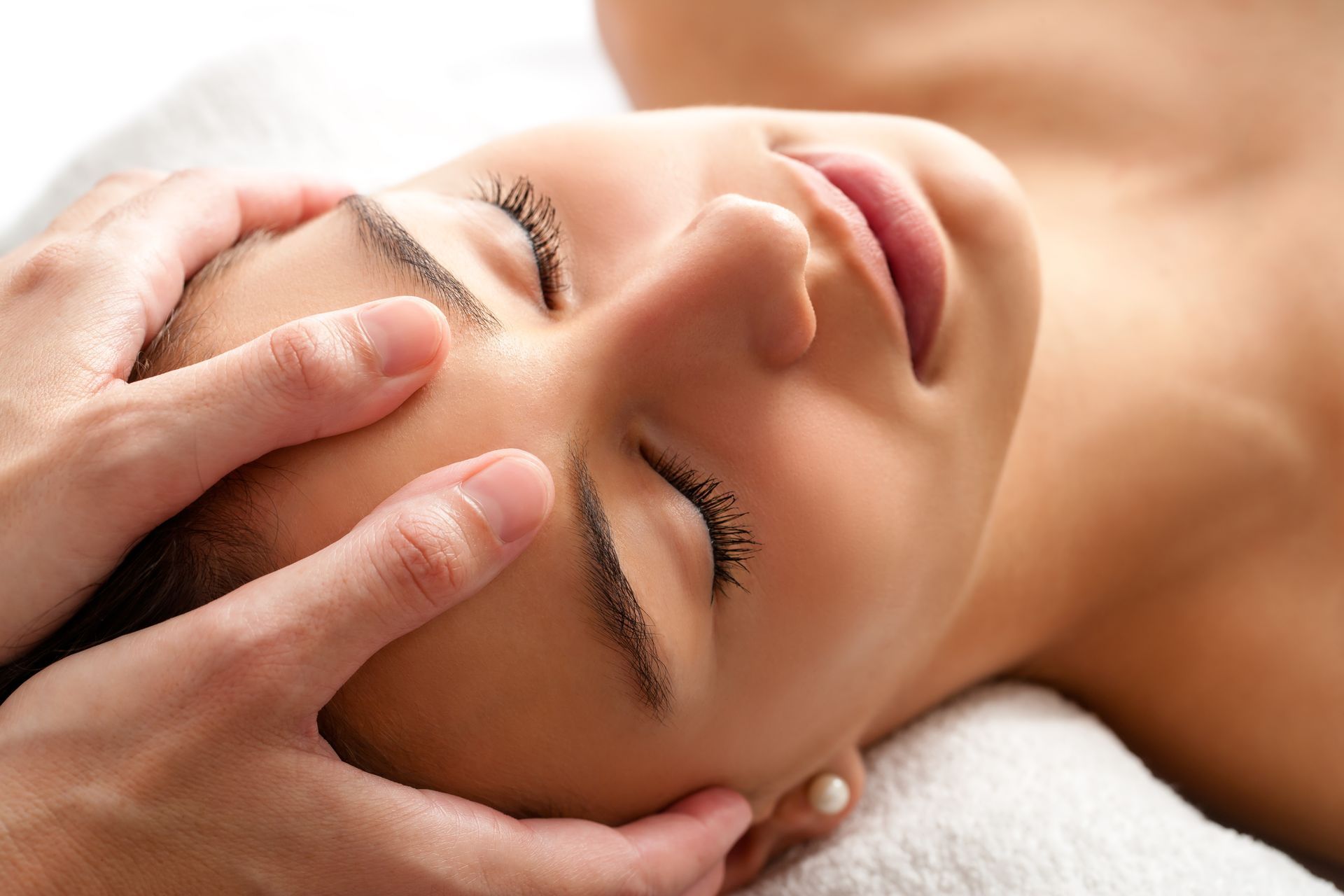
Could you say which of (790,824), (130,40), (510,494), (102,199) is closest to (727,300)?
(510,494)

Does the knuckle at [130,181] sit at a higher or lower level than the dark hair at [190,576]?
higher

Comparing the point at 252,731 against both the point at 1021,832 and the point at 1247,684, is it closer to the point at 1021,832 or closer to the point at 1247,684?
the point at 1021,832

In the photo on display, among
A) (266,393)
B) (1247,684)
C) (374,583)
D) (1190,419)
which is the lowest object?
(1247,684)

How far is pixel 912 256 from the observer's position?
3.06ft

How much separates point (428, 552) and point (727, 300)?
1.01 ft

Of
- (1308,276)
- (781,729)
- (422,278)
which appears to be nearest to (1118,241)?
(1308,276)

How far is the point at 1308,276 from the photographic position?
1.27 metres

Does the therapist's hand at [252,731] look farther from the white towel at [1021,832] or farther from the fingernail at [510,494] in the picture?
the white towel at [1021,832]

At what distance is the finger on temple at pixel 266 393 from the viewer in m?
0.72

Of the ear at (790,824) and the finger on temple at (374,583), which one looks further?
the ear at (790,824)

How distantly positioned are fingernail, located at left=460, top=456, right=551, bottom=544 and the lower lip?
1.26 ft

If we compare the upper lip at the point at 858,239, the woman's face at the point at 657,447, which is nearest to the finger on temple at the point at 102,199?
the woman's face at the point at 657,447

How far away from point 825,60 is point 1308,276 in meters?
0.72

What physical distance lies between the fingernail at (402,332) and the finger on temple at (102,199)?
44 cm
